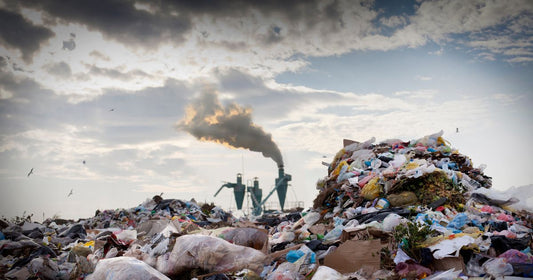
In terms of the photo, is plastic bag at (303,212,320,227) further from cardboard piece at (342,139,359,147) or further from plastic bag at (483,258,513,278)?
plastic bag at (483,258,513,278)

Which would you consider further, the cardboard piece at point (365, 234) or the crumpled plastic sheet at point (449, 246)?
the cardboard piece at point (365, 234)

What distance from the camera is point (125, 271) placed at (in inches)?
153

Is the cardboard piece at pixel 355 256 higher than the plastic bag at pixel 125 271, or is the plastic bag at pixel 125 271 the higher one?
the plastic bag at pixel 125 271

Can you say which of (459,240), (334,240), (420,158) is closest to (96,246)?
(334,240)

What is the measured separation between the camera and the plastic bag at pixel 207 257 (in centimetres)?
439

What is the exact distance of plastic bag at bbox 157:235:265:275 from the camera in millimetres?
4391

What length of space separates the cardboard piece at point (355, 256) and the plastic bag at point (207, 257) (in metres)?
0.85

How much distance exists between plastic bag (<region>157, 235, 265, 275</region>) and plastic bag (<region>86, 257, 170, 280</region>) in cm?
46

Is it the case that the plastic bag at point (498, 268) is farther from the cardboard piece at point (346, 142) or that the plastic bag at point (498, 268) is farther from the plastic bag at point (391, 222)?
the cardboard piece at point (346, 142)

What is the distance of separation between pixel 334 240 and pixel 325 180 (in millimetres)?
2908

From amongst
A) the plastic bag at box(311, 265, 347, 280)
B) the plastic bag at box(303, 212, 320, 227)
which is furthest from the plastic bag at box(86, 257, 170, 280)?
the plastic bag at box(303, 212, 320, 227)

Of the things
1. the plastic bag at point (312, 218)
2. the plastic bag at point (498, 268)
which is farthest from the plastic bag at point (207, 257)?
the plastic bag at point (312, 218)

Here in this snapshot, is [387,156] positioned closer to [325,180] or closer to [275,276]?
[325,180]

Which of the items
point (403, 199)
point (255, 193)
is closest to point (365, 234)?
point (403, 199)
